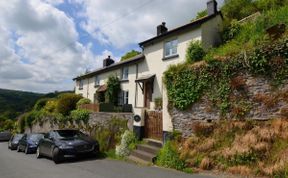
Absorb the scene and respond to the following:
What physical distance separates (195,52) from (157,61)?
5.44 m

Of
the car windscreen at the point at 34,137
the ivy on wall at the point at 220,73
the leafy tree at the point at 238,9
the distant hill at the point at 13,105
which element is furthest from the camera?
the distant hill at the point at 13,105

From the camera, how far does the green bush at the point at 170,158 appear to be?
1108 centimetres

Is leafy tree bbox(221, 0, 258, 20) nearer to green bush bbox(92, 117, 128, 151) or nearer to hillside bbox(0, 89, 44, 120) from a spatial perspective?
green bush bbox(92, 117, 128, 151)

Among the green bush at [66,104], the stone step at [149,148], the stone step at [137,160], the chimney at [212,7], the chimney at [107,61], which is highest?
the chimney at [212,7]

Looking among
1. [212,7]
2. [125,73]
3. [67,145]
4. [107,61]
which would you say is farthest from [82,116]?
[212,7]

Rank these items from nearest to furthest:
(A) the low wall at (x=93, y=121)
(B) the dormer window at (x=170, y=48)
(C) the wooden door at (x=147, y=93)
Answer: (A) the low wall at (x=93, y=121)
(B) the dormer window at (x=170, y=48)
(C) the wooden door at (x=147, y=93)

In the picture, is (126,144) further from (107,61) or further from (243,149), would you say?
(107,61)

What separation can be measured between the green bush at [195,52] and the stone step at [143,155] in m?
6.31

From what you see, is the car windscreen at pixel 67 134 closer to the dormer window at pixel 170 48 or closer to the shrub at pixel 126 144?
the shrub at pixel 126 144

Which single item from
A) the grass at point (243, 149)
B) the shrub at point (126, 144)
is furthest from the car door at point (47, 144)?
the grass at point (243, 149)

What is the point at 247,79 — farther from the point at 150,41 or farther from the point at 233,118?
the point at 150,41

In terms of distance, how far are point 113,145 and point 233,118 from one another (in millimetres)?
8141

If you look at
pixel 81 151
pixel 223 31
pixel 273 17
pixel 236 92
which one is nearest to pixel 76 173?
pixel 81 151

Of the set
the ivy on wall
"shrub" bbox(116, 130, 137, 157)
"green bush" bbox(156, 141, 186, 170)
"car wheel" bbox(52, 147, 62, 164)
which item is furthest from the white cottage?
"car wheel" bbox(52, 147, 62, 164)
